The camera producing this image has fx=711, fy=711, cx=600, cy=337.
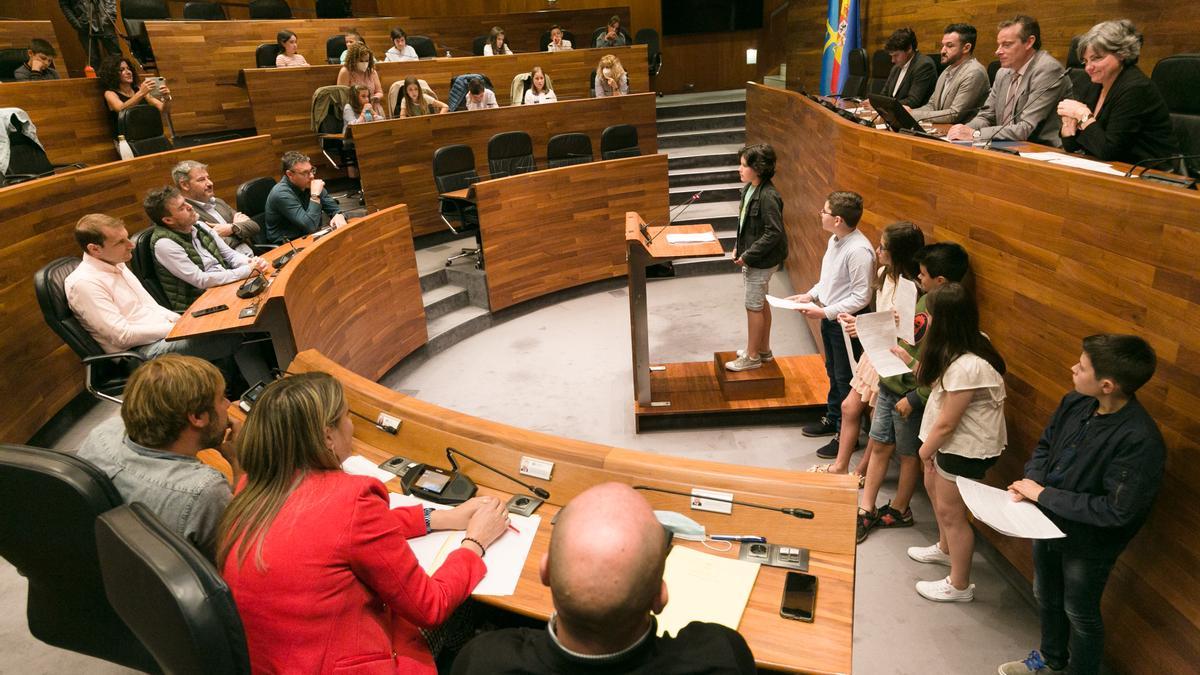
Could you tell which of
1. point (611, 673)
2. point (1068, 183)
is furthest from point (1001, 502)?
point (611, 673)

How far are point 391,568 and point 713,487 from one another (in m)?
0.91

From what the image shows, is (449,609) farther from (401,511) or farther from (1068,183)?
(1068,183)

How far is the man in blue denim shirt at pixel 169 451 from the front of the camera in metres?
1.80

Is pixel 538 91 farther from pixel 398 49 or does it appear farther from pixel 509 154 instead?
pixel 398 49

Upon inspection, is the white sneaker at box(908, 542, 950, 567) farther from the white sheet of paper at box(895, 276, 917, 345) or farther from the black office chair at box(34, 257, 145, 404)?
the black office chair at box(34, 257, 145, 404)

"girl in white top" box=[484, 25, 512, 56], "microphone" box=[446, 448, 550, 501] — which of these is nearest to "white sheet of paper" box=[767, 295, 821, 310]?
"microphone" box=[446, 448, 550, 501]

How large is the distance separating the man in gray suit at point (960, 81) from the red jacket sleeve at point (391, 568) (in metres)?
4.23

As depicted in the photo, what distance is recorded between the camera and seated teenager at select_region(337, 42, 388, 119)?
6.93 meters

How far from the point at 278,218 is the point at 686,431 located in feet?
10.2

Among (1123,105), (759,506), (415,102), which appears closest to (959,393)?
(759,506)

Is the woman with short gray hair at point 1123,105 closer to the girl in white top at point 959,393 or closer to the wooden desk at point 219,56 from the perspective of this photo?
the girl in white top at point 959,393

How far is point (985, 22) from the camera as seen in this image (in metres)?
6.61

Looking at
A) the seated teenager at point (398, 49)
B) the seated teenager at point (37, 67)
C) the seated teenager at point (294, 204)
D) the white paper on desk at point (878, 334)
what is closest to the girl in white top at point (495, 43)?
the seated teenager at point (398, 49)

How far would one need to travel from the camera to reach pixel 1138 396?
216 centimetres
